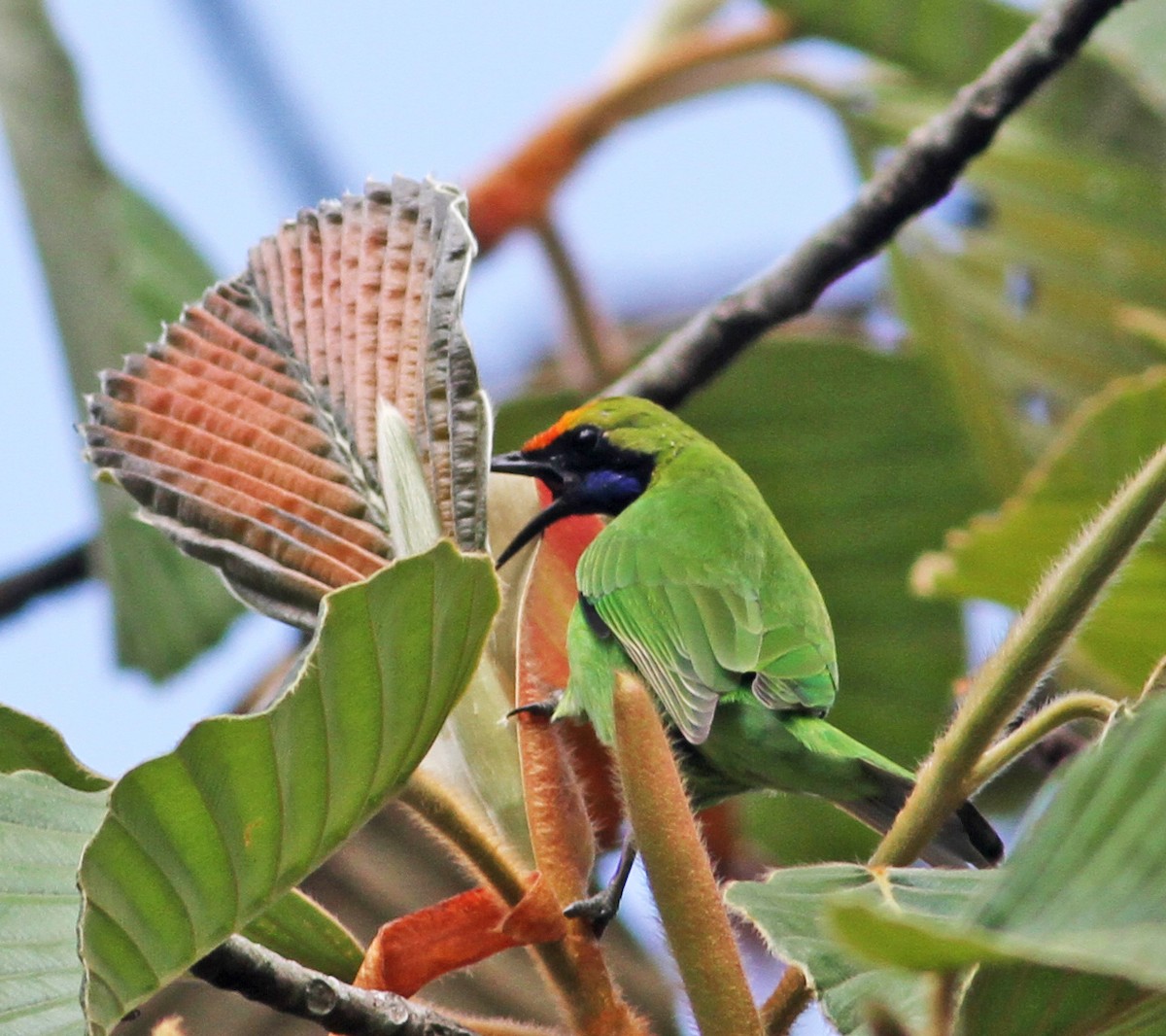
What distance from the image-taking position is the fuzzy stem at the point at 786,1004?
98 cm

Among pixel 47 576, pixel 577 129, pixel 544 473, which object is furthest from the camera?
pixel 47 576

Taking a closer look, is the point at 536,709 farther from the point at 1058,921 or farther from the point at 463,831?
the point at 1058,921

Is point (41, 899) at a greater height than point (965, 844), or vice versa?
point (41, 899)

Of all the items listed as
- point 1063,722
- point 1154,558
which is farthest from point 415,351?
point 1154,558

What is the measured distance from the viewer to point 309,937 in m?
1.12

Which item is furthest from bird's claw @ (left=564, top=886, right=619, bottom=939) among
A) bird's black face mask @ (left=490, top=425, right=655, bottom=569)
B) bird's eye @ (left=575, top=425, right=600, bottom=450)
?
bird's eye @ (left=575, top=425, right=600, bottom=450)

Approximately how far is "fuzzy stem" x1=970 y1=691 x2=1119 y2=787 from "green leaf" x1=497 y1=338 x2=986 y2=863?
5.02 ft

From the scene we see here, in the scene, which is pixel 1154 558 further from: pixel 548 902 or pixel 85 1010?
pixel 85 1010

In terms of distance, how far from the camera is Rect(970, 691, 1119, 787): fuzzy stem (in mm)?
975

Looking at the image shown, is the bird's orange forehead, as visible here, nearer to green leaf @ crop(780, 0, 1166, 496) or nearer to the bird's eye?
the bird's eye

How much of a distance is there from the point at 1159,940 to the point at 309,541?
80 centimetres

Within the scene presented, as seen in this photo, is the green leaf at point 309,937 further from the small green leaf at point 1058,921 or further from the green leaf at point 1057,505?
the green leaf at point 1057,505

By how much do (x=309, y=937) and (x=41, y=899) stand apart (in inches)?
7.7

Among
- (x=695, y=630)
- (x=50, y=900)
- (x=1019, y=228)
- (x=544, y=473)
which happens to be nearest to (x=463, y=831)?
(x=50, y=900)
